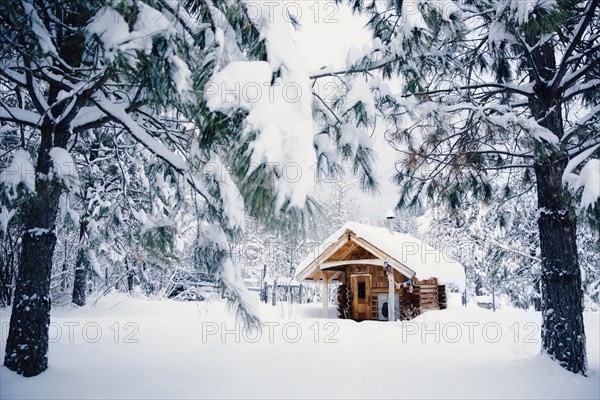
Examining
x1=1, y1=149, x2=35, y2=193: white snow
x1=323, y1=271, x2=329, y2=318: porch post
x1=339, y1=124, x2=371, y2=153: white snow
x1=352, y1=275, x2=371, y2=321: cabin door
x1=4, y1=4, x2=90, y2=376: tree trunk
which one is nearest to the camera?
x1=1, y1=149, x2=35, y2=193: white snow

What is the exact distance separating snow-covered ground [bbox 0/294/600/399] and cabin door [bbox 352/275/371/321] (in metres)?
6.19

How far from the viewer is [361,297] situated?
53.5 feet

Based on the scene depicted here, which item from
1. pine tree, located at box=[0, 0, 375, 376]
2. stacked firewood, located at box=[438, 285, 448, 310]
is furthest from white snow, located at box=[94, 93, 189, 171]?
stacked firewood, located at box=[438, 285, 448, 310]

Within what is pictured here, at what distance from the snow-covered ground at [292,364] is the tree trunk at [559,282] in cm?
28

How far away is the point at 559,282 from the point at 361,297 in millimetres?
11110

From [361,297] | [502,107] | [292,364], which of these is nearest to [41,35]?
[292,364]

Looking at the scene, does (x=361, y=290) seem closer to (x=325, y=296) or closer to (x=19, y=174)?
(x=325, y=296)

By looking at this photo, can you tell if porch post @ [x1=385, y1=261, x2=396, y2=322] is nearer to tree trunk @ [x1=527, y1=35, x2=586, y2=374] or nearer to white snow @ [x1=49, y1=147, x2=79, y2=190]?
tree trunk @ [x1=527, y1=35, x2=586, y2=374]

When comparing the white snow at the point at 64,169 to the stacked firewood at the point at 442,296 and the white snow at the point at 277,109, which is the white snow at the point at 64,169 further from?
the stacked firewood at the point at 442,296

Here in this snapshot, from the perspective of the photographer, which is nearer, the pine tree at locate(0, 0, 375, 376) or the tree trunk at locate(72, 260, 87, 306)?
the pine tree at locate(0, 0, 375, 376)

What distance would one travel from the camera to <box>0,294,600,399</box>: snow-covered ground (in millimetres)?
4438

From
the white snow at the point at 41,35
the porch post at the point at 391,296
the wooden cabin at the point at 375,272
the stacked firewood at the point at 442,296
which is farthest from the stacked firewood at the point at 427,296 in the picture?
the white snow at the point at 41,35

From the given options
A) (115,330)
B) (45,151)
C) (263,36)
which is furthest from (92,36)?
(115,330)

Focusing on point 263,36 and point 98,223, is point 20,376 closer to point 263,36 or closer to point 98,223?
point 263,36
